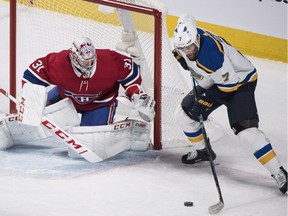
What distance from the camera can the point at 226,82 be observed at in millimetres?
4305

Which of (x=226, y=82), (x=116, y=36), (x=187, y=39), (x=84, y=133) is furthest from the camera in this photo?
(x=116, y=36)

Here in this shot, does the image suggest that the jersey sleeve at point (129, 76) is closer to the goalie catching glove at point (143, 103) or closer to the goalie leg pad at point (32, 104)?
the goalie catching glove at point (143, 103)

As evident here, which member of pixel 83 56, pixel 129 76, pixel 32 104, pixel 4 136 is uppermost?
pixel 83 56

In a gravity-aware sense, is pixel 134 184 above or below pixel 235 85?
below

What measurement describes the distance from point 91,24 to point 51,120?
0.80m

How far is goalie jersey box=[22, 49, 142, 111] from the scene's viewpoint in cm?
468

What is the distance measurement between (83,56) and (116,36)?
2.17ft

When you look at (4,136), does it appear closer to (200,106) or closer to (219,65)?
(200,106)

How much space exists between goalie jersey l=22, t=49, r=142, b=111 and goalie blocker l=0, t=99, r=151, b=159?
0.34 feet

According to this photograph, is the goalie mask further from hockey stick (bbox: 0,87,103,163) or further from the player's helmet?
hockey stick (bbox: 0,87,103,163)

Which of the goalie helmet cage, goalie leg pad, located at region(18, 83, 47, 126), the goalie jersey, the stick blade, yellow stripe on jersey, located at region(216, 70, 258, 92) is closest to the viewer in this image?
the stick blade

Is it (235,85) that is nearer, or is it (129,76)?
(235,85)

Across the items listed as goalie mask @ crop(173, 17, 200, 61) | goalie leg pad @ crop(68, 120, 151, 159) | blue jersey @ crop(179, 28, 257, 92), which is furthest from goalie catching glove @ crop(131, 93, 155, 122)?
goalie mask @ crop(173, 17, 200, 61)

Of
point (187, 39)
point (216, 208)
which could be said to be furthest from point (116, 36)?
point (216, 208)
